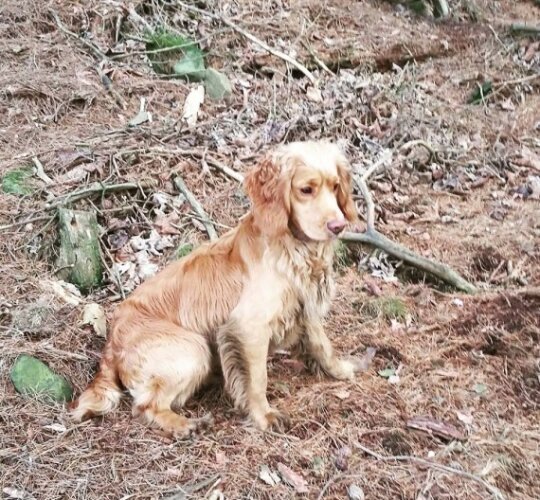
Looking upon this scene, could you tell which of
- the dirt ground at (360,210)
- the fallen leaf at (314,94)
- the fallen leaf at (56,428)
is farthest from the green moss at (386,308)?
the fallen leaf at (314,94)

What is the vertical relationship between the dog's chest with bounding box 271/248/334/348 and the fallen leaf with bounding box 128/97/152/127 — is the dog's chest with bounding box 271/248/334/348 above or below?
above

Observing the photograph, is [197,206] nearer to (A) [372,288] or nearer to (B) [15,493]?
(A) [372,288]

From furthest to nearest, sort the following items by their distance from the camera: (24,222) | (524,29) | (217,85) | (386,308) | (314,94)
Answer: (524,29) < (314,94) < (217,85) < (24,222) < (386,308)

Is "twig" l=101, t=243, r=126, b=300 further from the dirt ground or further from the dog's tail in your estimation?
the dog's tail

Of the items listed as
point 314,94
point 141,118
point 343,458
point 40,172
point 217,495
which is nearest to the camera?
point 217,495

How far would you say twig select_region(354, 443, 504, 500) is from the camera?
354 cm

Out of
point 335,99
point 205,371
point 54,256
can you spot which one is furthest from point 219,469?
point 335,99

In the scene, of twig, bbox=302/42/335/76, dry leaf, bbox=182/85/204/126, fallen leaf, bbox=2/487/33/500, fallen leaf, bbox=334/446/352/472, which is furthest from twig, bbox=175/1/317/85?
fallen leaf, bbox=2/487/33/500

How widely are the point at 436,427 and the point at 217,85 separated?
17.6 feet

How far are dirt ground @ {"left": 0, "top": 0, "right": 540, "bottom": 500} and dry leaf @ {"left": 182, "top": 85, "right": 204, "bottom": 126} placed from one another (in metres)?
0.10

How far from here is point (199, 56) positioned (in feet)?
28.6

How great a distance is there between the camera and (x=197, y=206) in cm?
618

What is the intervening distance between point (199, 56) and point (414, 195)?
3457 mm

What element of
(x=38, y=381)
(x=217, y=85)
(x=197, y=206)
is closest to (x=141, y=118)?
(x=217, y=85)
